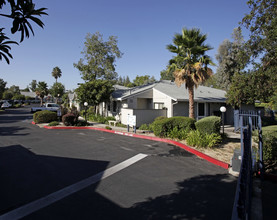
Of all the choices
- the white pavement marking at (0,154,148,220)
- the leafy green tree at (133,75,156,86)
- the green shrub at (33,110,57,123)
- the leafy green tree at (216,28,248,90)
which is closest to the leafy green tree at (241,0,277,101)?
the white pavement marking at (0,154,148,220)

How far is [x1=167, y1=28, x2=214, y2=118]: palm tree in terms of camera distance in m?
13.6

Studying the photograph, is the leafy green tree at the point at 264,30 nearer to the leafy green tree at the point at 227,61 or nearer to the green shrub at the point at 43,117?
the green shrub at the point at 43,117

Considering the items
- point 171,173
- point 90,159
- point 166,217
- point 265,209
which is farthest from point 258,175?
point 90,159

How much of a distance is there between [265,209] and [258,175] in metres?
2.02

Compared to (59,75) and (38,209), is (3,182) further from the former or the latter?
(59,75)

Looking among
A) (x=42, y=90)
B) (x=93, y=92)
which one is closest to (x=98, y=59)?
(x=93, y=92)

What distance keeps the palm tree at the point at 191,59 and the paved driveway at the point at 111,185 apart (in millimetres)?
7268

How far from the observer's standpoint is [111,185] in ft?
17.0

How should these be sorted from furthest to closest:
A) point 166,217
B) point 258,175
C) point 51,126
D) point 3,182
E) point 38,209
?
point 51,126
point 258,175
point 3,182
point 38,209
point 166,217

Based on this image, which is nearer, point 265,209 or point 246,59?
point 265,209

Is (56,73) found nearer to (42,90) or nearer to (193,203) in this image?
(42,90)

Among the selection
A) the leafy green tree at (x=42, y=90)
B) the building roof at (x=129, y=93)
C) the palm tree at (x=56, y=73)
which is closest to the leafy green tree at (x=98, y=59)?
the building roof at (x=129, y=93)

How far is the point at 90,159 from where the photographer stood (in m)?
7.50

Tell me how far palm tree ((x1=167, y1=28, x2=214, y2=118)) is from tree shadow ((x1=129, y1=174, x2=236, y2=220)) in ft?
29.7
